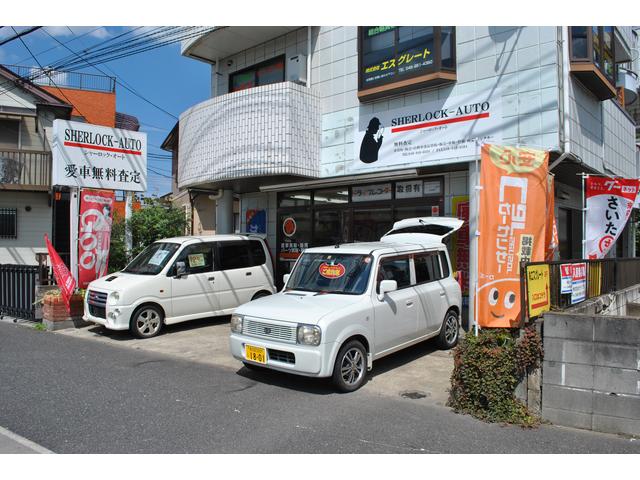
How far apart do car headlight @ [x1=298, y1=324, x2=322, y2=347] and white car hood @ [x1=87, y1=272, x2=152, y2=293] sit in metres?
4.50

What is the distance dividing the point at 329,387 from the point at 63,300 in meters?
6.82

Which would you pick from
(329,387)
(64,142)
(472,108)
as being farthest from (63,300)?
(472,108)

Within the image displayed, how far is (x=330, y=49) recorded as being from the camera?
1130 centimetres

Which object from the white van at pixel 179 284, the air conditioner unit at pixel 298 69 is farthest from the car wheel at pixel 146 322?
the air conditioner unit at pixel 298 69

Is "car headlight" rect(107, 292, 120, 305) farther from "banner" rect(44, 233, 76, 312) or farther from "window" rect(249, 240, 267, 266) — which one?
"window" rect(249, 240, 267, 266)

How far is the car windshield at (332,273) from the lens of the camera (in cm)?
617

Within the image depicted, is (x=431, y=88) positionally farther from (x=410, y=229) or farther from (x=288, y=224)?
(x=288, y=224)

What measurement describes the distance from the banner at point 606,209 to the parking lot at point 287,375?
3065 mm

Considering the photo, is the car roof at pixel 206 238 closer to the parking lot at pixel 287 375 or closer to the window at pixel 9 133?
the parking lot at pixel 287 375

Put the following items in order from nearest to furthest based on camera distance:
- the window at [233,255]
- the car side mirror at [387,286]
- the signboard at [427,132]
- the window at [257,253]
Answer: the car side mirror at [387,286] → the signboard at [427,132] → the window at [233,255] → the window at [257,253]

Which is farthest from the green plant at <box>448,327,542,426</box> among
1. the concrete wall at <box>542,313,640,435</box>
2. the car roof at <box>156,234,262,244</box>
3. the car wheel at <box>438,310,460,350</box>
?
the car roof at <box>156,234,262,244</box>

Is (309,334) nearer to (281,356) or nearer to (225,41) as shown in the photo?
(281,356)

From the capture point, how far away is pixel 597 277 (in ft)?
22.6

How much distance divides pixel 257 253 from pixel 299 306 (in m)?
5.18
